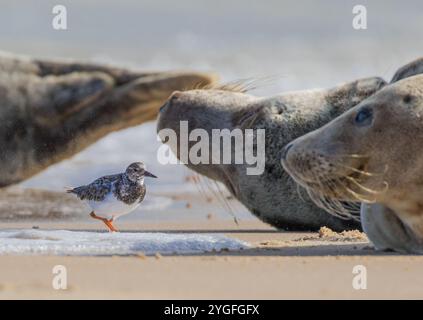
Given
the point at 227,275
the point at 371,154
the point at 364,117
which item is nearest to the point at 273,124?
the point at 364,117

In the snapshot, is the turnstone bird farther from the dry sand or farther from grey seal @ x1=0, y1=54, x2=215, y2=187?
grey seal @ x1=0, y1=54, x2=215, y2=187

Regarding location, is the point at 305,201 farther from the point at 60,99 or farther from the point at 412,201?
the point at 60,99

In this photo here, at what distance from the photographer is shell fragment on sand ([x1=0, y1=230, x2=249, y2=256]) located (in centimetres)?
632

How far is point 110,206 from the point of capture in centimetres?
799

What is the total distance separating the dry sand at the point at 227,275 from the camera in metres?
4.58

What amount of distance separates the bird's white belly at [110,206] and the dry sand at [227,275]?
4.79 feet

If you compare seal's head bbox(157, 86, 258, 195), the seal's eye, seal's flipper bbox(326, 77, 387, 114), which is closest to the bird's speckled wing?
seal's head bbox(157, 86, 258, 195)

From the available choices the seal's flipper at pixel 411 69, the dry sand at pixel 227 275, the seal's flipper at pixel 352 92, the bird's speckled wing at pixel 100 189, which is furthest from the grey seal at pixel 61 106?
the dry sand at pixel 227 275

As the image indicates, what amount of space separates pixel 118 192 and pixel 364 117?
7.48 feet

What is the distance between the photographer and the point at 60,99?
1222 centimetres

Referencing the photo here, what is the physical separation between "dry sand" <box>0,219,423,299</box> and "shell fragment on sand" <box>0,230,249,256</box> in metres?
0.26

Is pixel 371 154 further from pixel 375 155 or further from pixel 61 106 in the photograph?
pixel 61 106

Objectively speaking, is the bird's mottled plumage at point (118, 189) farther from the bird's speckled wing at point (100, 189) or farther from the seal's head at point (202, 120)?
the seal's head at point (202, 120)
